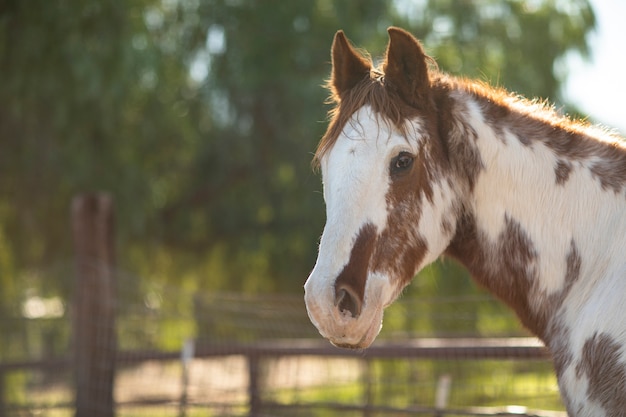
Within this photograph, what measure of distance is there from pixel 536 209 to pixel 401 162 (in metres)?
0.48

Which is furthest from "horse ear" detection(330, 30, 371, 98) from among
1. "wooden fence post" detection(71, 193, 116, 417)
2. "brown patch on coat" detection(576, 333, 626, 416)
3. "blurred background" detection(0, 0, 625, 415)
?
"blurred background" detection(0, 0, 625, 415)

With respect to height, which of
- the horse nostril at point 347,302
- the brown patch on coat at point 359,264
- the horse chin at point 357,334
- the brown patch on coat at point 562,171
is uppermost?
the brown patch on coat at point 562,171

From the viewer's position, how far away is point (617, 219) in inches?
95.5

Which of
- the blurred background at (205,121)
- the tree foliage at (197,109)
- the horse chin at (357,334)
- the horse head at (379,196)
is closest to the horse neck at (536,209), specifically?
the horse head at (379,196)

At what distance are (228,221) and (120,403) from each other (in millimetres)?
5309

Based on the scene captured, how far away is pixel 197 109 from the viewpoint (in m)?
10.9

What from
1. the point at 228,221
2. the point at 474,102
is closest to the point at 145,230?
the point at 228,221

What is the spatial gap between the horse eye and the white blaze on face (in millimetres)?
16

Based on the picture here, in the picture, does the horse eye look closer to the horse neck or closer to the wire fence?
the horse neck

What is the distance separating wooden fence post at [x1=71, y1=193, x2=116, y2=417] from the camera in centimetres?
590

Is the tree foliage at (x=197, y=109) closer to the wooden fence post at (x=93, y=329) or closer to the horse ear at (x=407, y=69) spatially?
the wooden fence post at (x=93, y=329)

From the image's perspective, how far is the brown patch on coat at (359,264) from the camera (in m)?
2.30

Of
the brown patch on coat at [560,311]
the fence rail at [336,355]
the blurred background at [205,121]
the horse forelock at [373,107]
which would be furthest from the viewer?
the blurred background at [205,121]

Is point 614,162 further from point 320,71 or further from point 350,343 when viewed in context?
point 320,71
